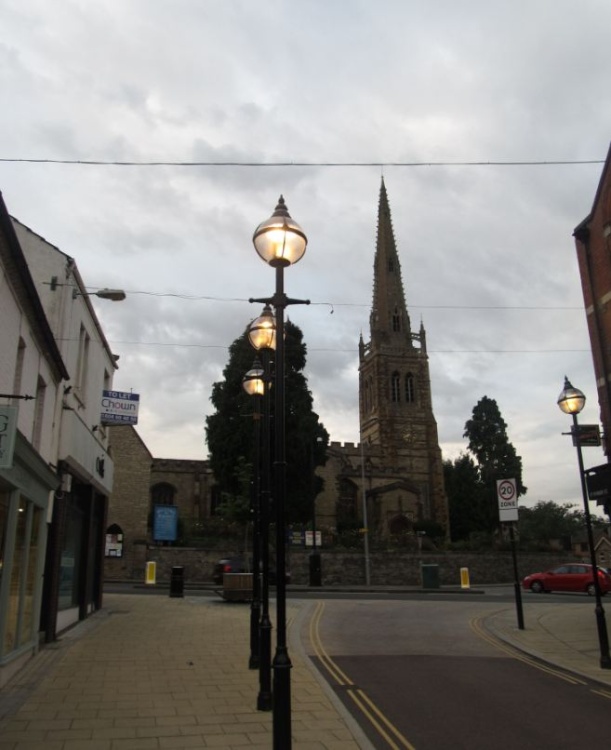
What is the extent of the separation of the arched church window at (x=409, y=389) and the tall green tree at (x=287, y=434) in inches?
1610

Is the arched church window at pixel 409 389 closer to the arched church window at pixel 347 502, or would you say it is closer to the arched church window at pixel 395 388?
the arched church window at pixel 395 388

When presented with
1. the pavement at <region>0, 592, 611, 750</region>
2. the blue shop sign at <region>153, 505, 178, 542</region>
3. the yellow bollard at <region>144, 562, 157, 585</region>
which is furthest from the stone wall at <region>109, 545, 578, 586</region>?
the pavement at <region>0, 592, 611, 750</region>

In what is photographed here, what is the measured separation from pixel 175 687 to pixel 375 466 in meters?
67.1

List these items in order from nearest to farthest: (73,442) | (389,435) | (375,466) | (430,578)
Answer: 1. (73,442)
2. (430,578)
3. (375,466)
4. (389,435)

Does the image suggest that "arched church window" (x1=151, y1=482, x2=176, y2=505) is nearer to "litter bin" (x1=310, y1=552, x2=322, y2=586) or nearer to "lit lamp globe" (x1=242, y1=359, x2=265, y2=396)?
"litter bin" (x1=310, y1=552, x2=322, y2=586)

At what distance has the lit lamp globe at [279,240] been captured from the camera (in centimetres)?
656

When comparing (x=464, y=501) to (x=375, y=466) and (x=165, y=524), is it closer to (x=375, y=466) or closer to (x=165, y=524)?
(x=375, y=466)

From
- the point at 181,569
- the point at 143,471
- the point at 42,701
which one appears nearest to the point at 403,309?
the point at 143,471

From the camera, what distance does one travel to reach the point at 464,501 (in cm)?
7525

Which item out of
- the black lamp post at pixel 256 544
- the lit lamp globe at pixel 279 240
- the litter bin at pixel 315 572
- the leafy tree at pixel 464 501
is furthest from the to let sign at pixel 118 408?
the leafy tree at pixel 464 501

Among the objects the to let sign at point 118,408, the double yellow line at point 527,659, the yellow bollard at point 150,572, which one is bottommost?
the double yellow line at point 527,659

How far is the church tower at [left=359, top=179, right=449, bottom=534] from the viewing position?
69188 mm

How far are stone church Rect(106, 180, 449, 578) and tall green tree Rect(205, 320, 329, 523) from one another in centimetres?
423

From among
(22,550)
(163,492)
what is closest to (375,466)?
(163,492)
